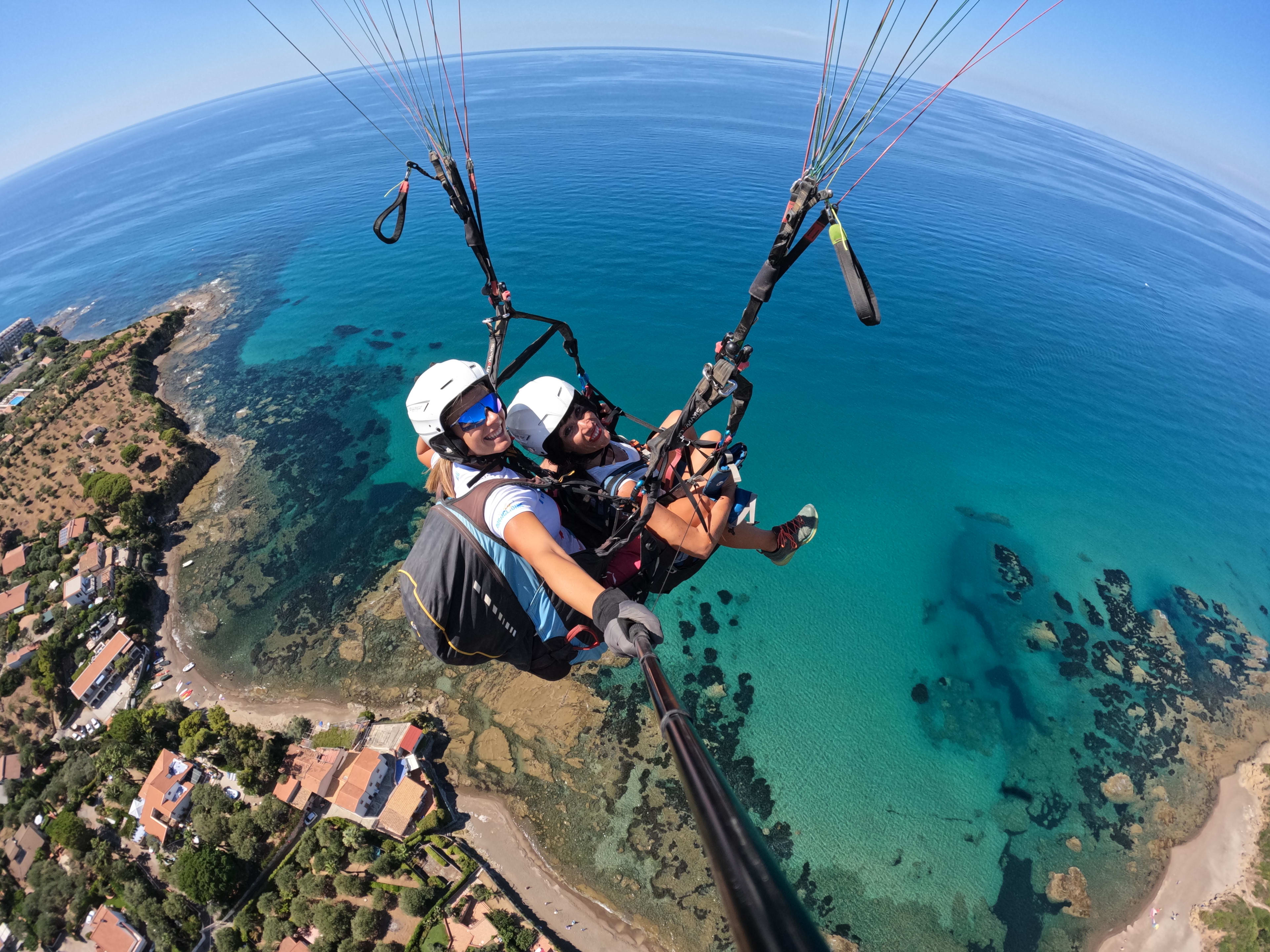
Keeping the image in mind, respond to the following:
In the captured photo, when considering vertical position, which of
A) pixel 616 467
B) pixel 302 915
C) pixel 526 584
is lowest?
pixel 302 915

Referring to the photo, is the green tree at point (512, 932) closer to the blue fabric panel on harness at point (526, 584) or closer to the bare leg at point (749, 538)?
the bare leg at point (749, 538)

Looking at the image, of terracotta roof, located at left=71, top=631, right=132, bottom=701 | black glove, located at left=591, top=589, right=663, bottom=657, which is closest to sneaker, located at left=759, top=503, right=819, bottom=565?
black glove, located at left=591, top=589, right=663, bottom=657

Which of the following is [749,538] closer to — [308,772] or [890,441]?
[308,772]

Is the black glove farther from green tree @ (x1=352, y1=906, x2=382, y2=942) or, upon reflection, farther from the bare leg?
green tree @ (x1=352, y1=906, x2=382, y2=942)

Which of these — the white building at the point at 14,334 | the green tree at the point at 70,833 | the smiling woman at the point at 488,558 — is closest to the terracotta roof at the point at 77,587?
the green tree at the point at 70,833

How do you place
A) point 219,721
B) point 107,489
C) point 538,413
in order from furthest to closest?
1. point 107,489
2. point 219,721
3. point 538,413

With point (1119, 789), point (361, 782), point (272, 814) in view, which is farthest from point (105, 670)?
point (1119, 789)

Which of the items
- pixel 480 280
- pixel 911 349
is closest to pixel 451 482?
pixel 911 349
